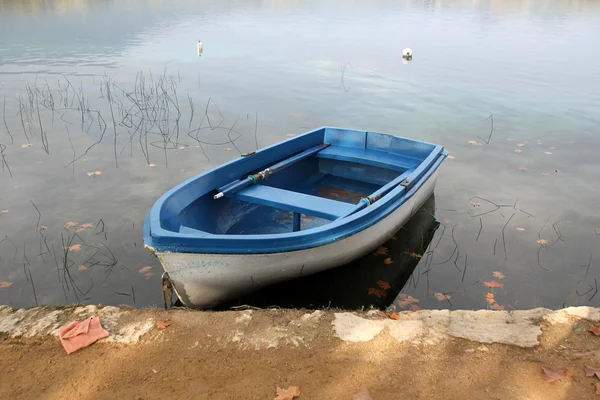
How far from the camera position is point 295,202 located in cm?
518

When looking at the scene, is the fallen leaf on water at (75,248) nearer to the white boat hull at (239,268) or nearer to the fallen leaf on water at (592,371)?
the white boat hull at (239,268)

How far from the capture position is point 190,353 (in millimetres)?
3449

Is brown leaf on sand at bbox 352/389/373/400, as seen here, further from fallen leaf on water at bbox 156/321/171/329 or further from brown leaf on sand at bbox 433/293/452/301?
brown leaf on sand at bbox 433/293/452/301

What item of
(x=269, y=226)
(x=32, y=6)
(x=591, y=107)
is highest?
(x=32, y=6)

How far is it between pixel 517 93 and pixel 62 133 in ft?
38.1

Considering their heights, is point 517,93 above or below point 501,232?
above

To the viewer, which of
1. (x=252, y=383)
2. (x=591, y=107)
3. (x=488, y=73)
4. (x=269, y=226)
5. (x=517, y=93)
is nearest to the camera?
(x=252, y=383)

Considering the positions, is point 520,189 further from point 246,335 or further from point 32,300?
point 32,300

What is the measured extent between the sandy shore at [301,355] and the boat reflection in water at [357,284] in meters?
0.84

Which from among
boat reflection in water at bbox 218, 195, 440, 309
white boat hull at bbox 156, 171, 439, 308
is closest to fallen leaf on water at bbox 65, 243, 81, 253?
white boat hull at bbox 156, 171, 439, 308

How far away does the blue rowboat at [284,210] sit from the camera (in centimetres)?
413

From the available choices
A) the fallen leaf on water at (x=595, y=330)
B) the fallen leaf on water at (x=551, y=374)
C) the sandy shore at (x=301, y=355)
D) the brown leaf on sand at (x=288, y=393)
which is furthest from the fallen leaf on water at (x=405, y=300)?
the brown leaf on sand at (x=288, y=393)

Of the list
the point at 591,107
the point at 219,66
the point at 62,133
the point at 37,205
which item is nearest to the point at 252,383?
the point at 37,205

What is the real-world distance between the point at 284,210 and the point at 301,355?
263cm
